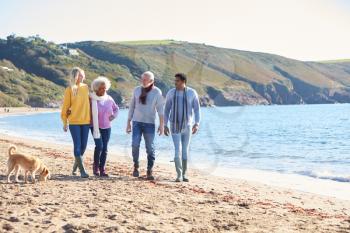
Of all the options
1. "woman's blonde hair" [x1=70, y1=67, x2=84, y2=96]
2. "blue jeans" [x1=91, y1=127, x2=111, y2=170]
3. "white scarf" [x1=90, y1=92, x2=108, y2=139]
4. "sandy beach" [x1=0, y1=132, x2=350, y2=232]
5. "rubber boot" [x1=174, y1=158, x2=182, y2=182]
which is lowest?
"sandy beach" [x1=0, y1=132, x2=350, y2=232]

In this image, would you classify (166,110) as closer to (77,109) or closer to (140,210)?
(77,109)

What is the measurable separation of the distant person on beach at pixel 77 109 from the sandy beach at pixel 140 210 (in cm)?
92

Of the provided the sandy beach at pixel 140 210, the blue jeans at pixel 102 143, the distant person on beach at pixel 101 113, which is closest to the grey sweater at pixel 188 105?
the distant person on beach at pixel 101 113

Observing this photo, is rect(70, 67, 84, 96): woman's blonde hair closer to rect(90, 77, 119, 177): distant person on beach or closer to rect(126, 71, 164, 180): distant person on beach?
rect(90, 77, 119, 177): distant person on beach

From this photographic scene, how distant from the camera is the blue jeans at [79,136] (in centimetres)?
910

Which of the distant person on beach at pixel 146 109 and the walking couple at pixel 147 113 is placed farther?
the distant person on beach at pixel 146 109

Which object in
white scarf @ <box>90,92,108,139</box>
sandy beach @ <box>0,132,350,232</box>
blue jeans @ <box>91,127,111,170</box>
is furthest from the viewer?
blue jeans @ <box>91,127,111,170</box>

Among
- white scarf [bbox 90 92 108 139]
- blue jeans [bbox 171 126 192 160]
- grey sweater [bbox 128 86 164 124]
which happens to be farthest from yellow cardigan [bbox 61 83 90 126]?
blue jeans [bbox 171 126 192 160]

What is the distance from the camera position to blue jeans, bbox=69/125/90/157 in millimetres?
9102

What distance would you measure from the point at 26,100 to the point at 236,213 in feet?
452

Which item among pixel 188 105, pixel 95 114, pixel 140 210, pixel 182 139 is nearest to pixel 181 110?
pixel 188 105

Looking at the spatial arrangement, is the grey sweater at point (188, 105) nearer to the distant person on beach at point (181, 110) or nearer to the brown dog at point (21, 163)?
the distant person on beach at point (181, 110)

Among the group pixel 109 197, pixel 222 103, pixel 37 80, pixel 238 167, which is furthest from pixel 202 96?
pixel 109 197

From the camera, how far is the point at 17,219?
5.95 m
